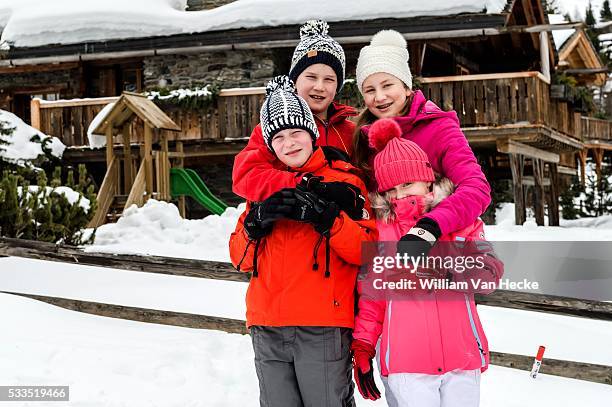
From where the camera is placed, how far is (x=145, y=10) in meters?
16.7

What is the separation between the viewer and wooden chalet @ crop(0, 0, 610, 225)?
13.0 metres

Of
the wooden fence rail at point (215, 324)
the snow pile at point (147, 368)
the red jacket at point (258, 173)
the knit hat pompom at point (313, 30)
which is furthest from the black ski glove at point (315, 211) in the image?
the wooden fence rail at point (215, 324)

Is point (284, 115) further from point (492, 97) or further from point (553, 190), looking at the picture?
point (553, 190)

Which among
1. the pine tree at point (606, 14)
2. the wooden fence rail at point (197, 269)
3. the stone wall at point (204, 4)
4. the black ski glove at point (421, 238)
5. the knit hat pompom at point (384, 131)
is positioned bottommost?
the wooden fence rail at point (197, 269)

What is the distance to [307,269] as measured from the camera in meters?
2.66

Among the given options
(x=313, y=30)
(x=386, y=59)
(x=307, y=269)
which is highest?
(x=313, y=30)

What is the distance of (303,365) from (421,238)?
0.67m

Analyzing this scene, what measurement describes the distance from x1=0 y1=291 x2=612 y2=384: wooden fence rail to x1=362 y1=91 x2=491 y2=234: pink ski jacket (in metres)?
3.17

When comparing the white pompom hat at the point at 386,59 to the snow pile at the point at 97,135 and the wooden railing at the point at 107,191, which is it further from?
the snow pile at the point at 97,135

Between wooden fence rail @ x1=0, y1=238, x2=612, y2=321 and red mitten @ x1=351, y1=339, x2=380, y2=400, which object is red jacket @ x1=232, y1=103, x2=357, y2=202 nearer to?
red mitten @ x1=351, y1=339, x2=380, y2=400

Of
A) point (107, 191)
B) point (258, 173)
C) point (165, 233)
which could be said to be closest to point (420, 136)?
point (258, 173)

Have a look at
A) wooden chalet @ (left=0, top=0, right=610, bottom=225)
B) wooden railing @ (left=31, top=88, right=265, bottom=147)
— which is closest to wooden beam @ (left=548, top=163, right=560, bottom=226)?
wooden chalet @ (left=0, top=0, right=610, bottom=225)

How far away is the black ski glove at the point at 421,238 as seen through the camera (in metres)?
2.43

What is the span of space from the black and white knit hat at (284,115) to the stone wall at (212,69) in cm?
1295
